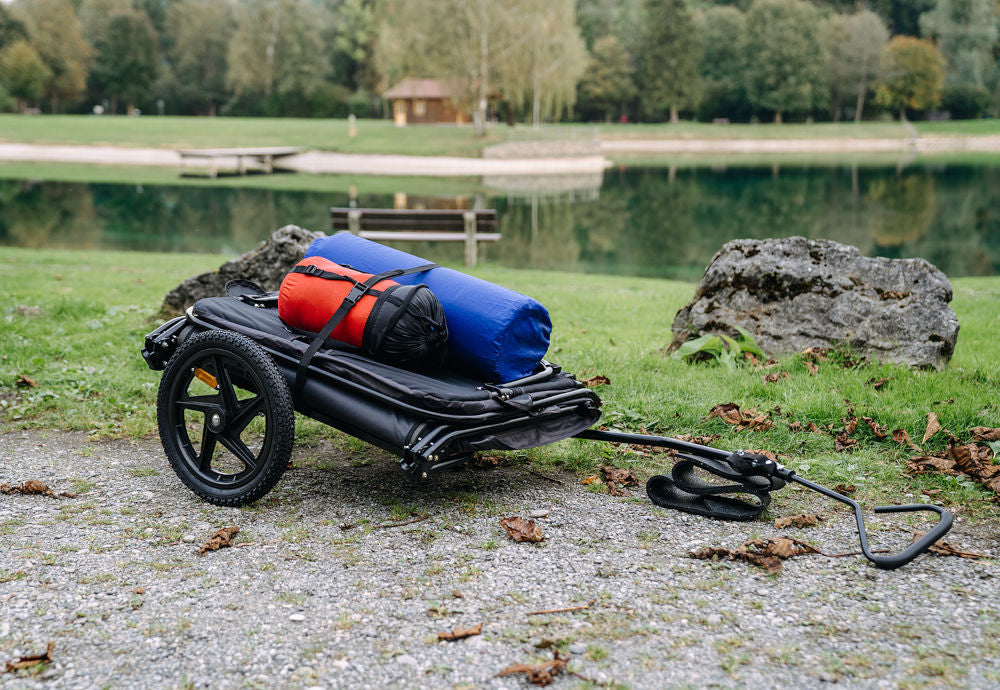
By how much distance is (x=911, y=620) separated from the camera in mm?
3170

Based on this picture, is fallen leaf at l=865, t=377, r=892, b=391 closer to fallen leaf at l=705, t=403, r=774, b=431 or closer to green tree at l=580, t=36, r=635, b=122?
fallen leaf at l=705, t=403, r=774, b=431

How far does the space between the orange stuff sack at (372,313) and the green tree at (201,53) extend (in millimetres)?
91840

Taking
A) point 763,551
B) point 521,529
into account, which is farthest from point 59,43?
point 763,551

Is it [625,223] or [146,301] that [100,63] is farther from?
[146,301]

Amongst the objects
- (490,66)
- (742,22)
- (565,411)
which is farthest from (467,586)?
(742,22)

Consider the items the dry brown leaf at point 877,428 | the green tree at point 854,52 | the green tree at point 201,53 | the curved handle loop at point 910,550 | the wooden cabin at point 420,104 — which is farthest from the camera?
the green tree at point 201,53

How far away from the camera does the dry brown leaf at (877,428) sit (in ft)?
16.7

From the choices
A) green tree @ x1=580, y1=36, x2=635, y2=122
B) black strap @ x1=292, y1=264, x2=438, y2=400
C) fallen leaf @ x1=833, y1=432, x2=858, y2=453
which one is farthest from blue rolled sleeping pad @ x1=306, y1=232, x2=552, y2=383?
green tree @ x1=580, y1=36, x2=635, y2=122

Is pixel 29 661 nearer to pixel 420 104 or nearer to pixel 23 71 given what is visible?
pixel 420 104

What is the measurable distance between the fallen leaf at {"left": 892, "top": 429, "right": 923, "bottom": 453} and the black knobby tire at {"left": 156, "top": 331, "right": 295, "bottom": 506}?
347 cm

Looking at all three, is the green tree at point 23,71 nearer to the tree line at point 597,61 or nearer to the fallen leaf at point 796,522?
the tree line at point 597,61

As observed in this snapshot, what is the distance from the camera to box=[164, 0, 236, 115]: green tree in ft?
294

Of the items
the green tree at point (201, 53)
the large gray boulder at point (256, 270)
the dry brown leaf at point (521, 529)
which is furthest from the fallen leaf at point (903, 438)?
the green tree at point (201, 53)

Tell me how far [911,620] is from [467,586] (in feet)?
5.51
